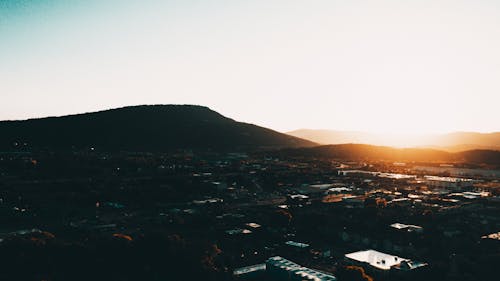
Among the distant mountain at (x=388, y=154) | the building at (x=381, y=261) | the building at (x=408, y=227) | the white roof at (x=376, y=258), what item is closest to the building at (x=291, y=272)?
the building at (x=381, y=261)

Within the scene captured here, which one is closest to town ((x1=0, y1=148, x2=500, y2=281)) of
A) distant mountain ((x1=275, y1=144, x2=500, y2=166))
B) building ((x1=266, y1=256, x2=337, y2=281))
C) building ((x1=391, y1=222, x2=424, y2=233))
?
building ((x1=266, y1=256, x2=337, y2=281))

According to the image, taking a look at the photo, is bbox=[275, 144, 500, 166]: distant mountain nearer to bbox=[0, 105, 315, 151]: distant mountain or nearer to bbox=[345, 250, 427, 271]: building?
bbox=[0, 105, 315, 151]: distant mountain

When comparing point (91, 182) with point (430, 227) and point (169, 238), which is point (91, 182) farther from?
point (430, 227)

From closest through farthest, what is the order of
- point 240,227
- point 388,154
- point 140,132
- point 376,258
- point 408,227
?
point 376,258, point 408,227, point 240,227, point 388,154, point 140,132

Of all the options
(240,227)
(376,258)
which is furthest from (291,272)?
(240,227)

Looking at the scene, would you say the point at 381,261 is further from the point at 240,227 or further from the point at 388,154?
the point at 388,154

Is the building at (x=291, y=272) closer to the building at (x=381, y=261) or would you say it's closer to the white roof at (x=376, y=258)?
the building at (x=381, y=261)

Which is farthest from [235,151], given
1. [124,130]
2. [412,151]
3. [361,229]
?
[361,229]
